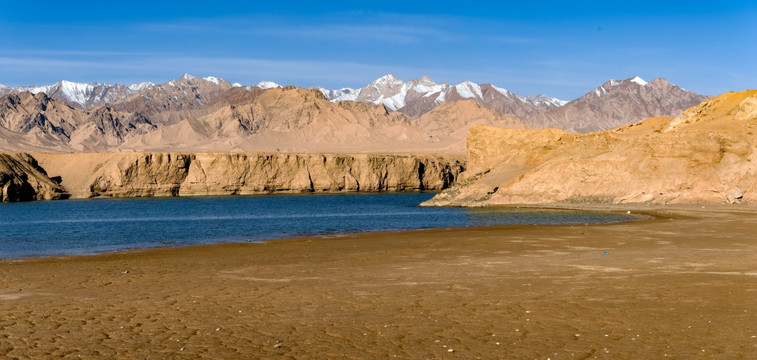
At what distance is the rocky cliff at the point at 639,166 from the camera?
61.6m

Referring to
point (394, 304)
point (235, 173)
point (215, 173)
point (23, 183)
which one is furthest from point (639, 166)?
point (23, 183)

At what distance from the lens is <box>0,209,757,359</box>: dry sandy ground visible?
12.5 metres

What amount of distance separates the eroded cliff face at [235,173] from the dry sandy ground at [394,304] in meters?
105

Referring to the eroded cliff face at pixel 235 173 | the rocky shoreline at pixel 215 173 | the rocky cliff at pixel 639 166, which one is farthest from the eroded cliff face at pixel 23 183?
the rocky cliff at pixel 639 166

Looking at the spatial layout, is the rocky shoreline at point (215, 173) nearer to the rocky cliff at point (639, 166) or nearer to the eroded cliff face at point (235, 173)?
the eroded cliff face at point (235, 173)

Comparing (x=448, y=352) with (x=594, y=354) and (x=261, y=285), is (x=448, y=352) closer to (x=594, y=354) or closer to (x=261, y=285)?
(x=594, y=354)

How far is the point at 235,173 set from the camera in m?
136

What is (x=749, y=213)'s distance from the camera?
50.4m

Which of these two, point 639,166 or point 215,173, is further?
point 215,173

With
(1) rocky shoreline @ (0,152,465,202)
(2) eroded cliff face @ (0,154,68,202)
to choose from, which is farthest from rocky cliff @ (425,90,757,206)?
(2) eroded cliff face @ (0,154,68,202)

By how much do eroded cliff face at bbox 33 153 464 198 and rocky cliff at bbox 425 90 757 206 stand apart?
60.5 meters

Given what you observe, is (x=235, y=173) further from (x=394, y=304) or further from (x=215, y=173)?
(x=394, y=304)

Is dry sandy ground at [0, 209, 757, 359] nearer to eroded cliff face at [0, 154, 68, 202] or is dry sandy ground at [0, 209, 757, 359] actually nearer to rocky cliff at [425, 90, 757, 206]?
rocky cliff at [425, 90, 757, 206]

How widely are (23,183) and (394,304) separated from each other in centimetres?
10983
